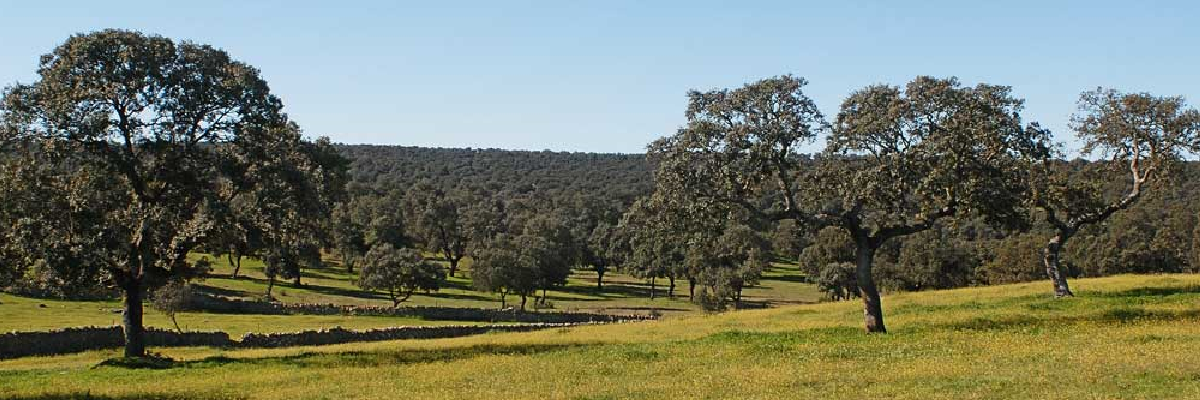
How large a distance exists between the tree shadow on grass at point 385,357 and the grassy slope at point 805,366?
0.10 m

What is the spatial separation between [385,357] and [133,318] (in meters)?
10.2

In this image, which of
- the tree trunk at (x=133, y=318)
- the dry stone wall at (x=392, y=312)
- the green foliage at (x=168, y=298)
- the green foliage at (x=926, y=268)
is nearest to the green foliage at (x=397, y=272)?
the dry stone wall at (x=392, y=312)

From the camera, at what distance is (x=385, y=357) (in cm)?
3928

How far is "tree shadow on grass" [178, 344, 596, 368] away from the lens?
36.3 metres

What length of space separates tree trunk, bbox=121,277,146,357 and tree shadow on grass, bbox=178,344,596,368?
2.49 m

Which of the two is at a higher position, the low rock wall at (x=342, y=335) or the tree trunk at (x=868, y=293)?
the tree trunk at (x=868, y=293)

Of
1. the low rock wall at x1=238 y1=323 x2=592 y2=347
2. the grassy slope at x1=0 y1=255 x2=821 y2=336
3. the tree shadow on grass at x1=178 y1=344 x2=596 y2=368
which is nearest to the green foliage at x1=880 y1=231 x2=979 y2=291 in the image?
the grassy slope at x1=0 y1=255 x2=821 y2=336

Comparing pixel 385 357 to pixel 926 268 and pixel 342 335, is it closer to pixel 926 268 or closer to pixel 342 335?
pixel 342 335

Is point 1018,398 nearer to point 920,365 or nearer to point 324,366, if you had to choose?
point 920,365

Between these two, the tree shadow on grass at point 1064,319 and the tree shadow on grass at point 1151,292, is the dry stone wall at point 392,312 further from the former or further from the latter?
the tree shadow on grass at point 1064,319

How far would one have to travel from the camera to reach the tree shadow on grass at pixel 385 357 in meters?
36.3

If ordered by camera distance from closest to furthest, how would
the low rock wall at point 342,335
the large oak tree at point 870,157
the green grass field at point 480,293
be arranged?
the large oak tree at point 870,157, the low rock wall at point 342,335, the green grass field at point 480,293

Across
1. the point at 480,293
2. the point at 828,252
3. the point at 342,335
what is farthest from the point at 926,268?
the point at 342,335

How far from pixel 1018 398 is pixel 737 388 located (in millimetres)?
6318
